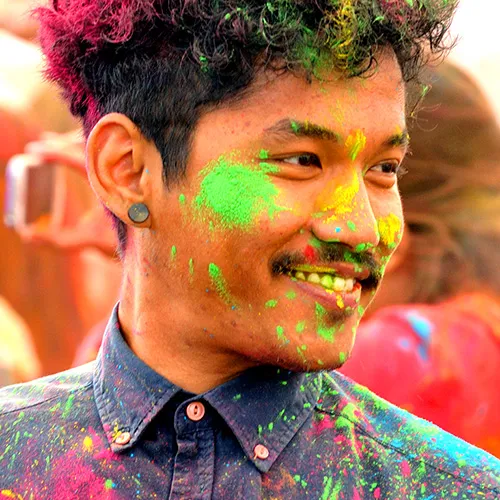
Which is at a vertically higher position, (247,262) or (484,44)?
(247,262)

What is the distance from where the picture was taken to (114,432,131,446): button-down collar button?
1.84 m

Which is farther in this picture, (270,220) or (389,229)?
(389,229)

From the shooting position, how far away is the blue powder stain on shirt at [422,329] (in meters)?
3.15

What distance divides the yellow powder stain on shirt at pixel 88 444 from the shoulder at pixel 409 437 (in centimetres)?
48

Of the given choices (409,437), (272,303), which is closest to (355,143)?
(272,303)

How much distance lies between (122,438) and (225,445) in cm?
21

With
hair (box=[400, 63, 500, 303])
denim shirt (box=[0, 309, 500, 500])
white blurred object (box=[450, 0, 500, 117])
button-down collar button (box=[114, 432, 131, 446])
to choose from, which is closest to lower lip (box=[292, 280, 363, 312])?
denim shirt (box=[0, 309, 500, 500])

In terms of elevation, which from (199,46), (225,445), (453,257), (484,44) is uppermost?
(199,46)

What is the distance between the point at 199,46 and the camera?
1861 millimetres

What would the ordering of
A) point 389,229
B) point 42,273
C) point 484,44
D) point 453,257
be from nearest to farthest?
point 389,229 < point 453,257 < point 42,273 < point 484,44

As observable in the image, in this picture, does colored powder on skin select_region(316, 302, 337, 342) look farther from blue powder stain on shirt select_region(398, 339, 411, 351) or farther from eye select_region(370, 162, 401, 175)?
blue powder stain on shirt select_region(398, 339, 411, 351)

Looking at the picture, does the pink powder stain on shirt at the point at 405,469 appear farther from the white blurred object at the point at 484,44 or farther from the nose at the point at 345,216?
the white blurred object at the point at 484,44

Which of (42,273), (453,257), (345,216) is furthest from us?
(42,273)

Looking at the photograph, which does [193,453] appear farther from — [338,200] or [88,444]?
[338,200]
